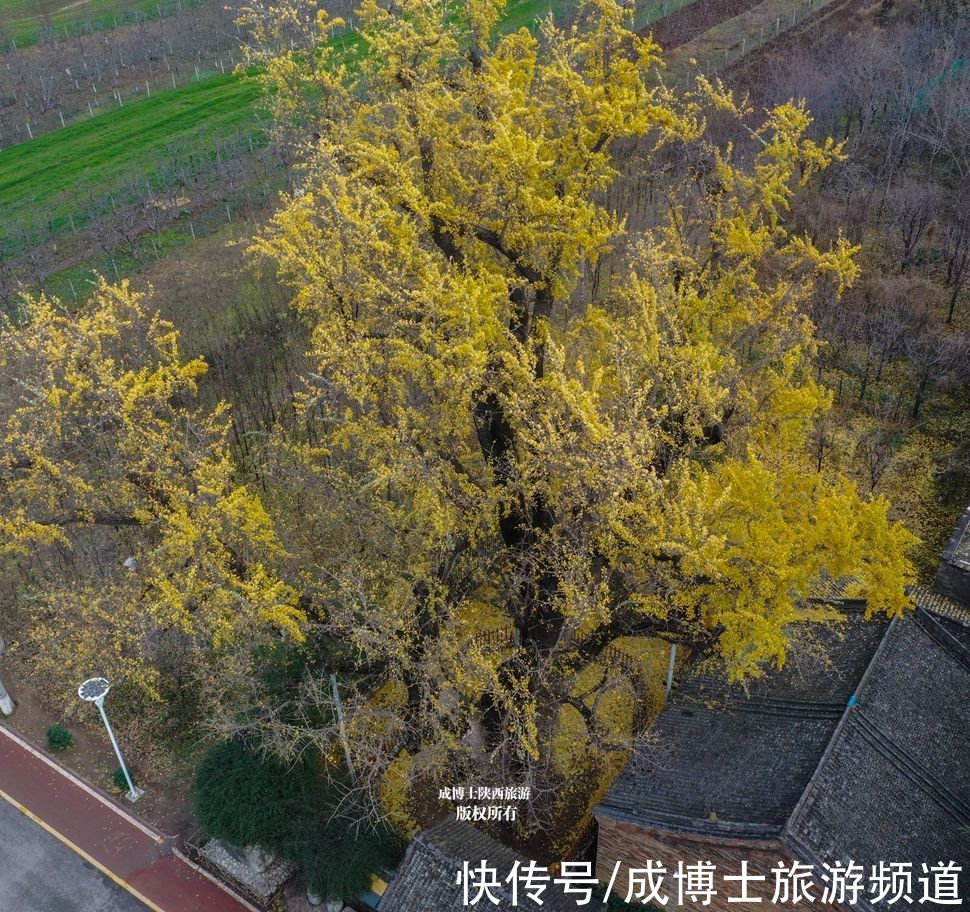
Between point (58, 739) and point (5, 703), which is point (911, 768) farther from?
point (5, 703)

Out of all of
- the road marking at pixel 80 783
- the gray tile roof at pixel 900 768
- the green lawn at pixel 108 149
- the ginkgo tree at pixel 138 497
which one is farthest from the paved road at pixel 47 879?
the green lawn at pixel 108 149

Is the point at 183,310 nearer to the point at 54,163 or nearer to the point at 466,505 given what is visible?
the point at 54,163

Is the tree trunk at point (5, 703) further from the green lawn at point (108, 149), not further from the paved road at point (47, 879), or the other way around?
the green lawn at point (108, 149)

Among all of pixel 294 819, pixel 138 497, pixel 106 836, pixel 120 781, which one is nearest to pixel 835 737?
pixel 294 819

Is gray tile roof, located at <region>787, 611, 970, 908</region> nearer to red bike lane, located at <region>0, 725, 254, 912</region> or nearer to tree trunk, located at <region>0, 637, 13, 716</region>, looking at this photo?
red bike lane, located at <region>0, 725, 254, 912</region>

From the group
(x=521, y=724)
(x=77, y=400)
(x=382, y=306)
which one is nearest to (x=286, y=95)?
(x=382, y=306)

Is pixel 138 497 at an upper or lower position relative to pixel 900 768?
upper
